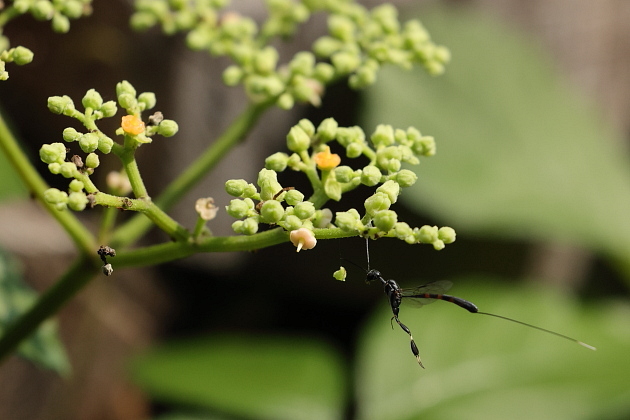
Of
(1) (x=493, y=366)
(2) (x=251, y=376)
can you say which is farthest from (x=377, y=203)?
(2) (x=251, y=376)

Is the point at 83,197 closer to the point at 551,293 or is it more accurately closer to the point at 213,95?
the point at 213,95

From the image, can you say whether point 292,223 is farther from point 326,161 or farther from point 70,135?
point 70,135

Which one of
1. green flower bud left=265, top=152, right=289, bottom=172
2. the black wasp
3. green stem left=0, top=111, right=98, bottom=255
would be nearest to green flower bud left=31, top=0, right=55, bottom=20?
green stem left=0, top=111, right=98, bottom=255

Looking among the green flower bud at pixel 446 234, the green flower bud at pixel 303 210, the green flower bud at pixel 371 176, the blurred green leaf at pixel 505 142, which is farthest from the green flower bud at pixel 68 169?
the blurred green leaf at pixel 505 142

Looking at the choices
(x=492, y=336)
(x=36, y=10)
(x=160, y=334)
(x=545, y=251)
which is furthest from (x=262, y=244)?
(x=545, y=251)

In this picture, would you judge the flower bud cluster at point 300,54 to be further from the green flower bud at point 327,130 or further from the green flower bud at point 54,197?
the green flower bud at point 54,197

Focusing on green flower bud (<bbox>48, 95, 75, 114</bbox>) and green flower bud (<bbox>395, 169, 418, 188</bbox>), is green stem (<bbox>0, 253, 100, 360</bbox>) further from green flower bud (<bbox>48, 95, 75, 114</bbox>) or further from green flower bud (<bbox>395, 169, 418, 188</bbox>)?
green flower bud (<bbox>395, 169, 418, 188</bbox>)
